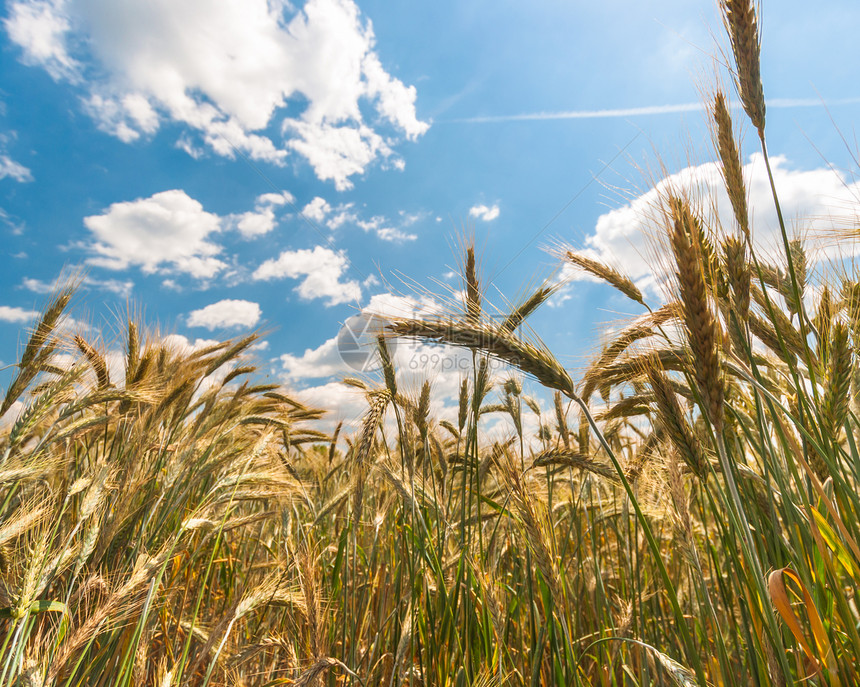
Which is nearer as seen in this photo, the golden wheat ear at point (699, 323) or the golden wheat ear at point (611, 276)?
the golden wheat ear at point (699, 323)

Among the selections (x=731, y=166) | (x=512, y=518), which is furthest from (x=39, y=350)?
(x=731, y=166)

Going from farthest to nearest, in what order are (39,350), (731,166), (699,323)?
(39,350), (731,166), (699,323)

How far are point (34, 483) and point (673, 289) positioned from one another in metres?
3.27

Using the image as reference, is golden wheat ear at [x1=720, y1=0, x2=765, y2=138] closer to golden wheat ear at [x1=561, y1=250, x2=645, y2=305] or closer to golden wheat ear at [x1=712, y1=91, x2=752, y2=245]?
golden wheat ear at [x1=712, y1=91, x2=752, y2=245]

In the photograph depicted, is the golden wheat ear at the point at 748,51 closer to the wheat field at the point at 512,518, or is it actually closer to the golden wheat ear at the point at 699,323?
the wheat field at the point at 512,518

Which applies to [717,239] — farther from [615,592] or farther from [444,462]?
[615,592]

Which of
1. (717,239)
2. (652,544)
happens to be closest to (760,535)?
(652,544)

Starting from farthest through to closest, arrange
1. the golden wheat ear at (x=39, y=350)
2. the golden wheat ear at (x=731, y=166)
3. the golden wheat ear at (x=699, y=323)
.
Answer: the golden wheat ear at (x=39, y=350) → the golden wheat ear at (x=731, y=166) → the golden wheat ear at (x=699, y=323)

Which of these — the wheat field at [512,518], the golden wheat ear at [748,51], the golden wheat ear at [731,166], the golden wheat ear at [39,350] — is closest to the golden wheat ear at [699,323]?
the wheat field at [512,518]

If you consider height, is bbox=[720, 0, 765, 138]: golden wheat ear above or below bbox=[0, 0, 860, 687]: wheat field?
above

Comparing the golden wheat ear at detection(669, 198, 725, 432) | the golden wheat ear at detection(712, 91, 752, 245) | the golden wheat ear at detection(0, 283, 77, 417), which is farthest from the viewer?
the golden wheat ear at detection(0, 283, 77, 417)

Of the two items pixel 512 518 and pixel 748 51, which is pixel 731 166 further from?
pixel 512 518

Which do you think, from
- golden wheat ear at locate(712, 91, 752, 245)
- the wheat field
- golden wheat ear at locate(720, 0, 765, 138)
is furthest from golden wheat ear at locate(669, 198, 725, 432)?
golden wheat ear at locate(720, 0, 765, 138)

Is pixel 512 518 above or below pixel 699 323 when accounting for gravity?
below
